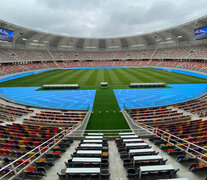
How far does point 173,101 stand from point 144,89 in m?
9.64

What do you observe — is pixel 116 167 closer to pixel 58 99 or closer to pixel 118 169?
pixel 118 169

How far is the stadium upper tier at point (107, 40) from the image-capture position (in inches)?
2121

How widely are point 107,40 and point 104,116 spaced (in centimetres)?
7585

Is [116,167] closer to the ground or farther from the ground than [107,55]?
closer to the ground

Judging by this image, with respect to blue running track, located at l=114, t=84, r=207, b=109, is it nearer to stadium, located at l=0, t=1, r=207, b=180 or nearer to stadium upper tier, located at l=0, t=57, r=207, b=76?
stadium, located at l=0, t=1, r=207, b=180

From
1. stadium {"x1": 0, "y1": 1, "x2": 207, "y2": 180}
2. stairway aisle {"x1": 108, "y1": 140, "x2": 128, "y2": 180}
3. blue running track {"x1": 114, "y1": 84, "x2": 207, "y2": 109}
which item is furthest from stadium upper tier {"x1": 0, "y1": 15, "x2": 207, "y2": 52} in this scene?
stairway aisle {"x1": 108, "y1": 140, "x2": 128, "y2": 180}

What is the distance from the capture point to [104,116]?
55.6 ft

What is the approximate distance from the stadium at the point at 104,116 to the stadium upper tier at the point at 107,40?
0.54m

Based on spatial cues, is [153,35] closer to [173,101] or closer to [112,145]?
[173,101]

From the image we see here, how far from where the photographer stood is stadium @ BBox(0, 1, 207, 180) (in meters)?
5.48

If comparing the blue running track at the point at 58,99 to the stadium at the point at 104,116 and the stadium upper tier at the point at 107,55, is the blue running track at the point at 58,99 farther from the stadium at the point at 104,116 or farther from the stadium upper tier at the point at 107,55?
the stadium upper tier at the point at 107,55

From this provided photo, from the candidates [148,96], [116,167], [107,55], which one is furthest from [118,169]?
[107,55]

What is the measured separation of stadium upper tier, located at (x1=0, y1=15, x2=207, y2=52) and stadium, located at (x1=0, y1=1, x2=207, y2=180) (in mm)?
540

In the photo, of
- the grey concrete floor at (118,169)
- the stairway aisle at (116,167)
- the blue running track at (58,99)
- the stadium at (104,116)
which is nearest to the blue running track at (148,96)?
the stadium at (104,116)
